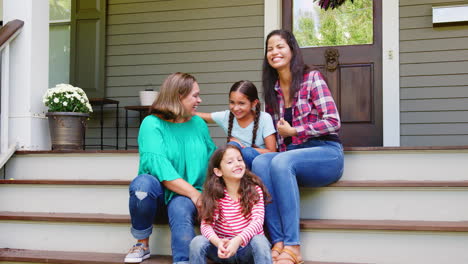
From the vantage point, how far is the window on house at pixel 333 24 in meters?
4.39

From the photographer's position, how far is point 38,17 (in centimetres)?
353

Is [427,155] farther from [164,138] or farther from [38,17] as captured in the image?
[38,17]

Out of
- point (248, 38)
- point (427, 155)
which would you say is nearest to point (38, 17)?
point (248, 38)

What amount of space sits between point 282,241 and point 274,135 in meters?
0.64

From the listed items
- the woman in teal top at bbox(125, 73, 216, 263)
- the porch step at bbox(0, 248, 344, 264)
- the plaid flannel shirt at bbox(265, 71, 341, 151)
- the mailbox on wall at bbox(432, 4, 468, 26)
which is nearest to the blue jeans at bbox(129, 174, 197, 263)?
the woman in teal top at bbox(125, 73, 216, 263)

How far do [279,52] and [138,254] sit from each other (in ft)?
3.91

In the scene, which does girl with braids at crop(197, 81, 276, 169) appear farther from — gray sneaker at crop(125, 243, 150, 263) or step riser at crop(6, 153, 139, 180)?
step riser at crop(6, 153, 139, 180)

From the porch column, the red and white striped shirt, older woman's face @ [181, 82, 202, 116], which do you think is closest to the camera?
the red and white striped shirt

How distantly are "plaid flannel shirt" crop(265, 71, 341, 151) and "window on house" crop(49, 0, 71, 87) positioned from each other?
335 centimetres

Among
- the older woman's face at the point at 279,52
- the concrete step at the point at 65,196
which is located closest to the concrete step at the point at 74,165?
the concrete step at the point at 65,196

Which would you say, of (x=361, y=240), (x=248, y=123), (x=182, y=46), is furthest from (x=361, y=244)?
(x=182, y=46)

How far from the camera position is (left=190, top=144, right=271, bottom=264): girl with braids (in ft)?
6.57

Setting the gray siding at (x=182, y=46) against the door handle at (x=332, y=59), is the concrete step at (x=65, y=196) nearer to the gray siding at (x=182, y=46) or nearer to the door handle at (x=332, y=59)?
the gray siding at (x=182, y=46)

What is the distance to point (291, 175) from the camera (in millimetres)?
2193
